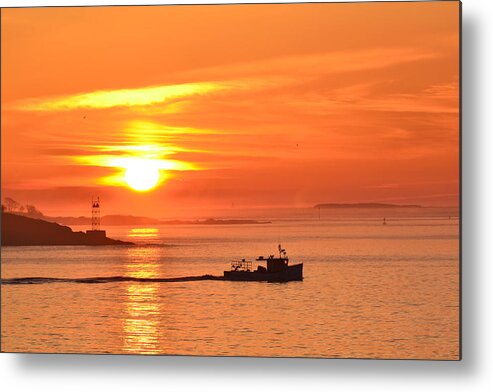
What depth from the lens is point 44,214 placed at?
526cm

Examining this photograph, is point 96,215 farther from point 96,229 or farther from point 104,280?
point 104,280

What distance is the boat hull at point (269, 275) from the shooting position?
508cm

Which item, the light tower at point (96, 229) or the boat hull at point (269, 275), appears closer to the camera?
the boat hull at point (269, 275)

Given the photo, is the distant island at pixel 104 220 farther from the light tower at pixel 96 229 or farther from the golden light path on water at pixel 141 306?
the golden light path on water at pixel 141 306

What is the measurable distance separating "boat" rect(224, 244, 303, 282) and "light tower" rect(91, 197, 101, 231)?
70 centimetres

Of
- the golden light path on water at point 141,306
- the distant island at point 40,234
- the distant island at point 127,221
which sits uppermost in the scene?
the distant island at point 127,221

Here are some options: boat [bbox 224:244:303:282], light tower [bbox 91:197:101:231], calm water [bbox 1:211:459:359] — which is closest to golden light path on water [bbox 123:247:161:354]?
calm water [bbox 1:211:459:359]

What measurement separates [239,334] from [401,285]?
0.84 m

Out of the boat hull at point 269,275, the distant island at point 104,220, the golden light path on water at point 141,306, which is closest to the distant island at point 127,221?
the distant island at point 104,220

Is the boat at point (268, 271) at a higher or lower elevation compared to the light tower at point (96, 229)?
lower

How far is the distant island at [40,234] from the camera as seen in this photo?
5184 mm

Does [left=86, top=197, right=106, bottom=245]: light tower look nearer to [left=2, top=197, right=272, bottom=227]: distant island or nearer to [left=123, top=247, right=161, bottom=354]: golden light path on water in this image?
[left=2, top=197, right=272, bottom=227]: distant island

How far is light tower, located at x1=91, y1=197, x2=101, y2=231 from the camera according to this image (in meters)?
5.22

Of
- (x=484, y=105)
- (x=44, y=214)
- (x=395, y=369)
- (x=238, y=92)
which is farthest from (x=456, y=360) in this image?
(x=44, y=214)
